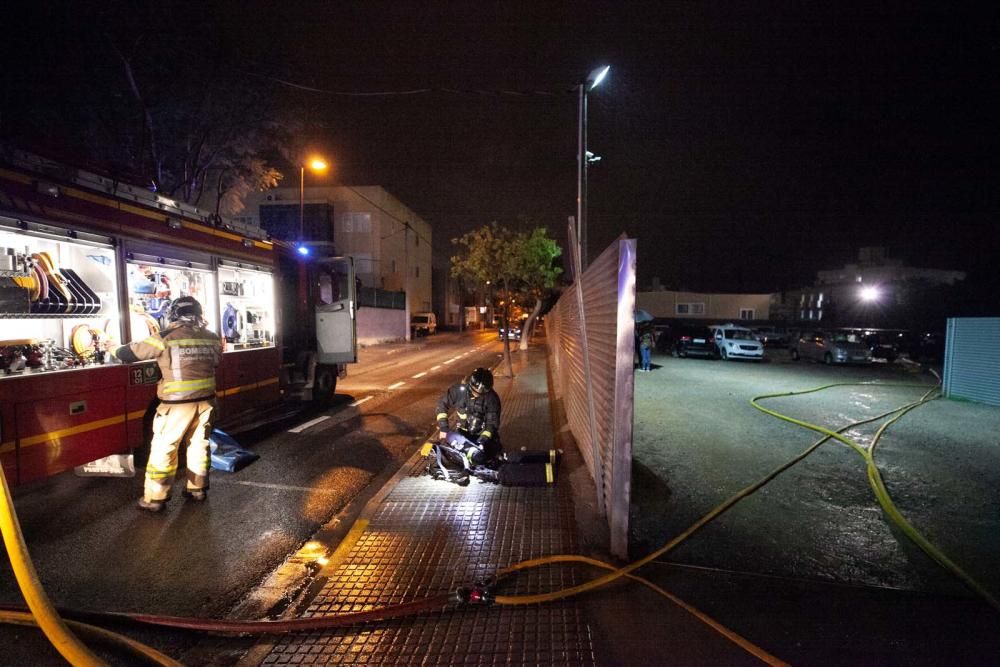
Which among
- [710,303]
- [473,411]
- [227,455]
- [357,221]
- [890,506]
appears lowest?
[890,506]

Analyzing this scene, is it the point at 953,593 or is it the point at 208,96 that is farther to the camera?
the point at 208,96

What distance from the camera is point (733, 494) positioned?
5.00 m

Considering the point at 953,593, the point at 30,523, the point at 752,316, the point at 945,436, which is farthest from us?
the point at 752,316

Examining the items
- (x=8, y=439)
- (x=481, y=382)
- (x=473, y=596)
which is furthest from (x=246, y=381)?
(x=473, y=596)

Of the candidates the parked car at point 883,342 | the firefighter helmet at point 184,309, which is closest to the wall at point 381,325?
the firefighter helmet at point 184,309

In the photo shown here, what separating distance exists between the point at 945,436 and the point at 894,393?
5.25 m

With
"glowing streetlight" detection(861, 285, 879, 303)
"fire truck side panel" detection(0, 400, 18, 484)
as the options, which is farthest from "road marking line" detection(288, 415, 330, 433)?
"glowing streetlight" detection(861, 285, 879, 303)

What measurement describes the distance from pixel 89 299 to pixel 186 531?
2.58 meters

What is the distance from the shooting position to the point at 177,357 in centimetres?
447

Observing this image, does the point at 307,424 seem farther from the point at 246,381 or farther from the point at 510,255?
the point at 510,255

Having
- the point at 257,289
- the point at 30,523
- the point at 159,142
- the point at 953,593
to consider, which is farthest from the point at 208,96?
the point at 953,593

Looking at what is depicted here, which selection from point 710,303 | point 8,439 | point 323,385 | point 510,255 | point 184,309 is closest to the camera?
point 8,439

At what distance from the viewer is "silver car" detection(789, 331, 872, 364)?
18.8m

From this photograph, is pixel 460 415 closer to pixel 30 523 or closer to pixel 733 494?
pixel 733 494
